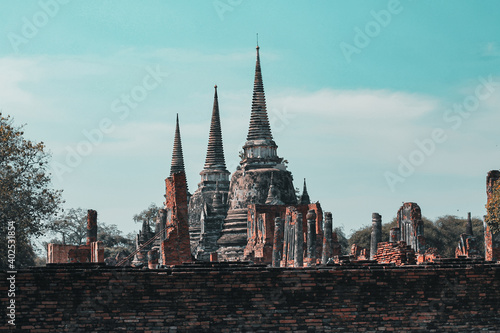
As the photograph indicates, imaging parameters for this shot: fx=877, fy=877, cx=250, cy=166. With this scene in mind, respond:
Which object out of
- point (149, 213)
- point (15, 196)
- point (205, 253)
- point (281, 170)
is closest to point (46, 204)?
point (15, 196)

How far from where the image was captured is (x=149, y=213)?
9638 centimetres

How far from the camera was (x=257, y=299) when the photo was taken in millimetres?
13070

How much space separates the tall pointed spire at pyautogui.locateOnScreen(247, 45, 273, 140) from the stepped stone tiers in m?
5.61

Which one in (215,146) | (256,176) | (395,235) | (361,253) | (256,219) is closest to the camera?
(395,235)

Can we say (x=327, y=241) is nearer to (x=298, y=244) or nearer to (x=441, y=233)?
(x=298, y=244)

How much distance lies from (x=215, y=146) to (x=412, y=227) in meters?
48.8

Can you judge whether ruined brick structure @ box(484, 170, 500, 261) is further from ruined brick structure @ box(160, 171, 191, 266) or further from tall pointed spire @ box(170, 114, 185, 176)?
tall pointed spire @ box(170, 114, 185, 176)

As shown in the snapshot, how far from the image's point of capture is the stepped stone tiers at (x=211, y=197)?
6344 cm

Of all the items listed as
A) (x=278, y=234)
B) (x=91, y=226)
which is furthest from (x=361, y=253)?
(x=91, y=226)

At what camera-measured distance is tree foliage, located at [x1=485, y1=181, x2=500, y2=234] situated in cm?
2551

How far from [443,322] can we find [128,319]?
15.8 ft

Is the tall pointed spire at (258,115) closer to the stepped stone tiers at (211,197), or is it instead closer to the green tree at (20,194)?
the stepped stone tiers at (211,197)

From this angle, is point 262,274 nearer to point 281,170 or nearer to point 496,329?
point 496,329

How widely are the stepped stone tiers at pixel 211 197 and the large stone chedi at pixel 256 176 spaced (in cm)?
87
